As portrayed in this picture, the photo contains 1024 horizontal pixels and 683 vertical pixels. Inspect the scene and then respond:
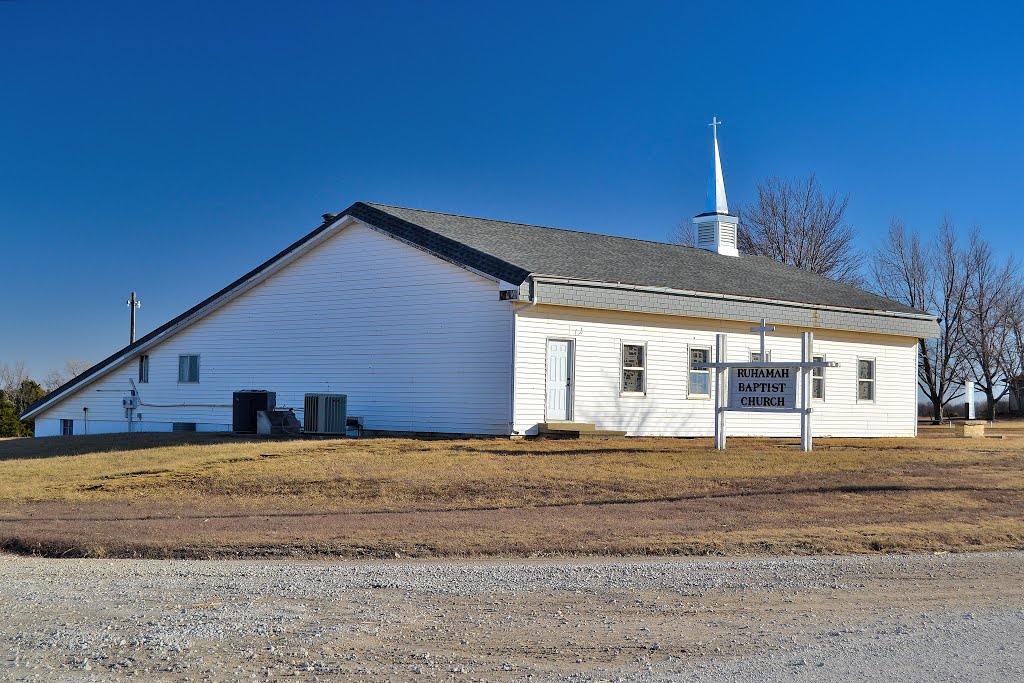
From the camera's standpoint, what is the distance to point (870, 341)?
2916 centimetres

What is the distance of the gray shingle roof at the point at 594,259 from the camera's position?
23156 mm

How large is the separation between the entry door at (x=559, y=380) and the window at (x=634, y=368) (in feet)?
5.26

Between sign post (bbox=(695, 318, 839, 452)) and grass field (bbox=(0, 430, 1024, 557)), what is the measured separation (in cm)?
85

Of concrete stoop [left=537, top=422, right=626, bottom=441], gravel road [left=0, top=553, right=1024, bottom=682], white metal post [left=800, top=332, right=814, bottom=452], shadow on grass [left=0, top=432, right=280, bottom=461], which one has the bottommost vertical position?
gravel road [left=0, top=553, right=1024, bottom=682]

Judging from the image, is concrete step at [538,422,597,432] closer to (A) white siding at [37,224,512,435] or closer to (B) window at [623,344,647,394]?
(A) white siding at [37,224,512,435]

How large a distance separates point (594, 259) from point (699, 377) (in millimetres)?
3730

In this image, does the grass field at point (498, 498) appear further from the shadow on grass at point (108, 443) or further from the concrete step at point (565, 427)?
the concrete step at point (565, 427)

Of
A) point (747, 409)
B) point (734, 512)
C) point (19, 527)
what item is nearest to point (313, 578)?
point (19, 527)

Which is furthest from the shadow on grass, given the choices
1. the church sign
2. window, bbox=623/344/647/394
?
the church sign

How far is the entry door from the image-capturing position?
2289cm

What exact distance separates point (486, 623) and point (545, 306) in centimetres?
1506

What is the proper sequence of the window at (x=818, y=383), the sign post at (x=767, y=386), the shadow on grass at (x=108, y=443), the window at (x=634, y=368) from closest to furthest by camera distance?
the sign post at (x=767, y=386) → the shadow on grass at (x=108, y=443) → the window at (x=634, y=368) → the window at (x=818, y=383)

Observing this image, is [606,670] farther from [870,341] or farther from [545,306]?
[870,341]

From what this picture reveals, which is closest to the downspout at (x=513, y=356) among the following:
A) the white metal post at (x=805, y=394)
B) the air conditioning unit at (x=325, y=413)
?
the air conditioning unit at (x=325, y=413)
